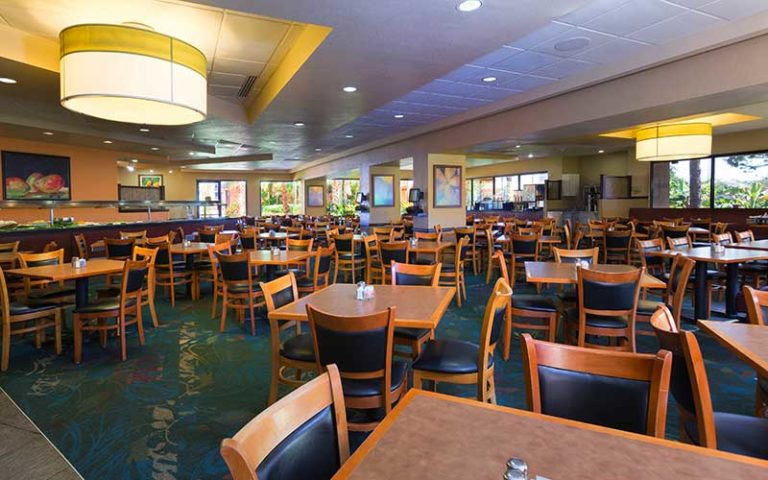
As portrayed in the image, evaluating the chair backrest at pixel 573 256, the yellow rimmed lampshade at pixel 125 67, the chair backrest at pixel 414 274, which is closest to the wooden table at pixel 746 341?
the chair backrest at pixel 414 274

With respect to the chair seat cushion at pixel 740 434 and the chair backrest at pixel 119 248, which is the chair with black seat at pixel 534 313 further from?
the chair backrest at pixel 119 248

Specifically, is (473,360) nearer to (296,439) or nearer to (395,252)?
(296,439)

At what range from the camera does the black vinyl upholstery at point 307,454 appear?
1065mm

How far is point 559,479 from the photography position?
95 cm

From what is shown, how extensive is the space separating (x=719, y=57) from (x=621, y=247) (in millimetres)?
3065

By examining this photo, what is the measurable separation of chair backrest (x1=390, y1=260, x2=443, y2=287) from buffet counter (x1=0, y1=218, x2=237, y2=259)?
6.26m

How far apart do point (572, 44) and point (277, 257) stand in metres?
4.32

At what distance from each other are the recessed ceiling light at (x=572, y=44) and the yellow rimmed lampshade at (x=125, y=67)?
4.07 m

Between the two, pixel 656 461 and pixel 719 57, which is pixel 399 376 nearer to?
pixel 656 461

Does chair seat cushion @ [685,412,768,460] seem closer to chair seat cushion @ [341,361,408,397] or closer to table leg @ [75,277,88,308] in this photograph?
chair seat cushion @ [341,361,408,397]

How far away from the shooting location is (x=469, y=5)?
11.5ft

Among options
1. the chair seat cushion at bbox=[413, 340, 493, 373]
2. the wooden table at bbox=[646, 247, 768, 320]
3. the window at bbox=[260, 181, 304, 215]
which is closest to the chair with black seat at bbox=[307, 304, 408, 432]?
the chair seat cushion at bbox=[413, 340, 493, 373]

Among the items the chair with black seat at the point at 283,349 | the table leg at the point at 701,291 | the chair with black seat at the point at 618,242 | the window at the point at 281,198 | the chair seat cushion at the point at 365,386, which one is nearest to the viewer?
the chair seat cushion at the point at 365,386

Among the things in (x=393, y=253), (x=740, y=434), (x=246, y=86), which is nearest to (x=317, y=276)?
(x=393, y=253)
